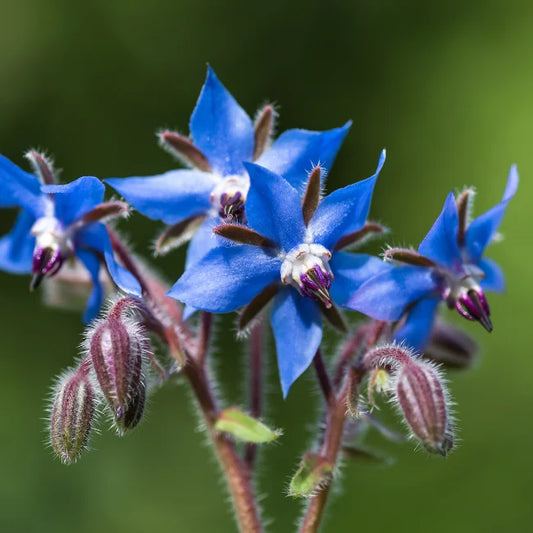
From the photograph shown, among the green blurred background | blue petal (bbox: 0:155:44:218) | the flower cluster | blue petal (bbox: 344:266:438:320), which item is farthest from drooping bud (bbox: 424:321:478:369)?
the green blurred background

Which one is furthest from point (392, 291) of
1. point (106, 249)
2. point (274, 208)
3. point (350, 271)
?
point (106, 249)

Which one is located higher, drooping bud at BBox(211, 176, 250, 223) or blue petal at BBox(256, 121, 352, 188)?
blue petal at BBox(256, 121, 352, 188)

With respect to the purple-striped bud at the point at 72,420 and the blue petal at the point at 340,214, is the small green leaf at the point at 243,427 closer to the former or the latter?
the purple-striped bud at the point at 72,420

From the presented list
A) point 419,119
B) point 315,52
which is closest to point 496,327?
point 419,119

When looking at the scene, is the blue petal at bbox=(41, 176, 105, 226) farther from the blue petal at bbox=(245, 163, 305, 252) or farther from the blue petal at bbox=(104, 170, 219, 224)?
the blue petal at bbox=(245, 163, 305, 252)

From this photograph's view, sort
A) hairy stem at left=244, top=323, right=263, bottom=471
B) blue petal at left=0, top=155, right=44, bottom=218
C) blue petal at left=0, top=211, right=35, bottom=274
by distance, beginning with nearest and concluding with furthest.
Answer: blue petal at left=0, top=155, right=44, bottom=218, hairy stem at left=244, top=323, right=263, bottom=471, blue petal at left=0, top=211, right=35, bottom=274

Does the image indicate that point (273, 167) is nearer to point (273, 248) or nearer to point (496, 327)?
point (273, 248)

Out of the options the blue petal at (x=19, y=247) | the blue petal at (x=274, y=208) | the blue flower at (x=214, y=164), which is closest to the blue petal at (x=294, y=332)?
the blue petal at (x=274, y=208)
